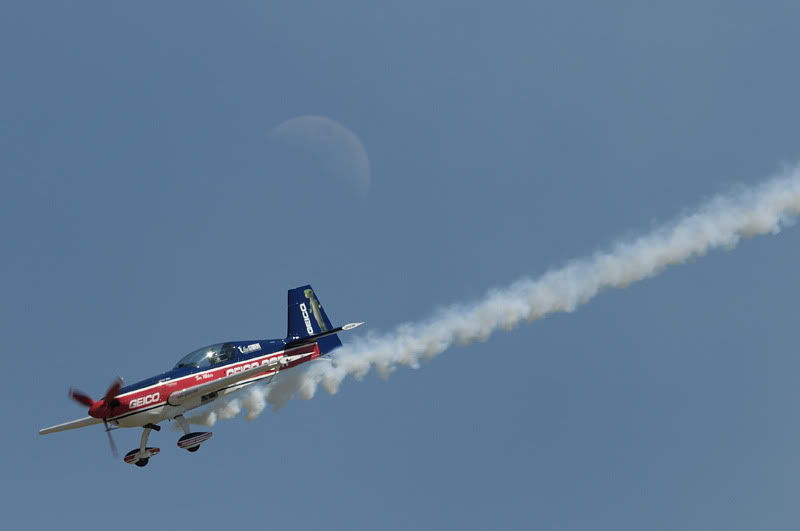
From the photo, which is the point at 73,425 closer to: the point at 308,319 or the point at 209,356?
the point at 209,356

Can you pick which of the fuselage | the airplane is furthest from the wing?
the fuselage

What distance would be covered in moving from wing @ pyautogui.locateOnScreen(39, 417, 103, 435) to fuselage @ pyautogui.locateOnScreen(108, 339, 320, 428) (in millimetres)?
2737

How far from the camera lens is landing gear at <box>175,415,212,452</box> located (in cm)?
4819

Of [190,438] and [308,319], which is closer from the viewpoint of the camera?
[190,438]

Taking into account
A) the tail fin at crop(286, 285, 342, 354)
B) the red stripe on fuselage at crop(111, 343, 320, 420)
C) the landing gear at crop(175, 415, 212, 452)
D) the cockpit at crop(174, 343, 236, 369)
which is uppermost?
the tail fin at crop(286, 285, 342, 354)

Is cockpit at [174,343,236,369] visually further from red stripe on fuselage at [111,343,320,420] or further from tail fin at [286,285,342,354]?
tail fin at [286,285,342,354]

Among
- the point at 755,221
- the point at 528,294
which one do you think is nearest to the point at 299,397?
the point at 528,294

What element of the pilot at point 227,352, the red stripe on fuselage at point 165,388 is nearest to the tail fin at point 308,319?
the red stripe on fuselage at point 165,388

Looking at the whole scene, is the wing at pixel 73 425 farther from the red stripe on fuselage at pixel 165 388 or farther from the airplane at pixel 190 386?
the red stripe on fuselage at pixel 165 388

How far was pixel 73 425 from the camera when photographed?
163 feet

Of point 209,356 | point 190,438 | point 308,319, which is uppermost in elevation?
point 308,319

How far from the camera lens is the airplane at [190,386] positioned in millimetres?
46000

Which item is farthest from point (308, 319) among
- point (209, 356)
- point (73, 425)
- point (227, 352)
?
point (73, 425)

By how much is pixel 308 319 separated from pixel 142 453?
993cm
